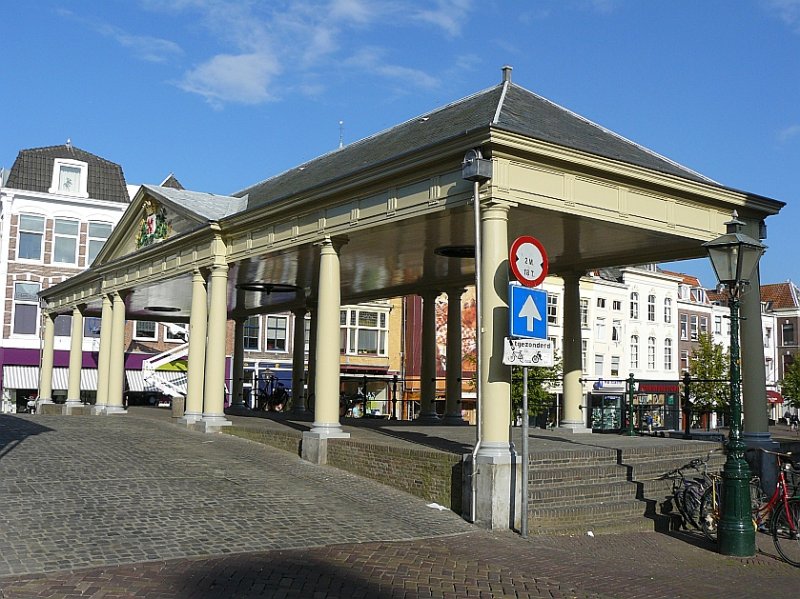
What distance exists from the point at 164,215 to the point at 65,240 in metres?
23.4

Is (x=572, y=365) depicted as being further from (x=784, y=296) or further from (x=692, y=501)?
(x=784, y=296)

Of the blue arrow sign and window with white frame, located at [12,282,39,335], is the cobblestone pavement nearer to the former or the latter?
the blue arrow sign

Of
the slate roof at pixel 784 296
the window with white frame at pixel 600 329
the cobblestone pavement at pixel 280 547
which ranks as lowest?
the cobblestone pavement at pixel 280 547

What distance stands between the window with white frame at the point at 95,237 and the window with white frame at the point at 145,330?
4.07m

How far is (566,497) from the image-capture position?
11.4 metres

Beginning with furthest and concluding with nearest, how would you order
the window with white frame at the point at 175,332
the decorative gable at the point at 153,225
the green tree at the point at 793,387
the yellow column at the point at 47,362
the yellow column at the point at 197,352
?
the green tree at the point at 793,387
the window with white frame at the point at 175,332
the yellow column at the point at 47,362
the decorative gable at the point at 153,225
the yellow column at the point at 197,352

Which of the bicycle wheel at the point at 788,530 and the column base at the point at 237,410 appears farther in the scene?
the column base at the point at 237,410

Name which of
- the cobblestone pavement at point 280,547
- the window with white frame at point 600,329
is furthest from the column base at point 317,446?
the window with white frame at point 600,329

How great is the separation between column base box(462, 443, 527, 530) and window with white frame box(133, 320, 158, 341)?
3682 cm

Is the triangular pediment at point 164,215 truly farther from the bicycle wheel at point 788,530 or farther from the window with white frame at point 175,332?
the window with white frame at point 175,332

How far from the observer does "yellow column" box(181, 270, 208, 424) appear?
19234mm

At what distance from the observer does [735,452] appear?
1059 cm

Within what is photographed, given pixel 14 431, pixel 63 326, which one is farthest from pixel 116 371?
pixel 63 326

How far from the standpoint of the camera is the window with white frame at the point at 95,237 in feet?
143
